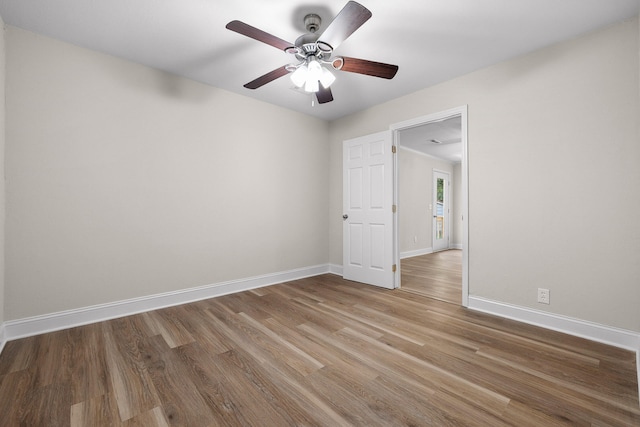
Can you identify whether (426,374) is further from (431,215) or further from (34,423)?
(431,215)

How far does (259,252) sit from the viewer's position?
3717 millimetres

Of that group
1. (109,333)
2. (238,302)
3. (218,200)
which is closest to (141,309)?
(109,333)

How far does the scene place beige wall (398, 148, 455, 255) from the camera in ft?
20.2

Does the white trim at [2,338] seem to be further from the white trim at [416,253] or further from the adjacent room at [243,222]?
the white trim at [416,253]

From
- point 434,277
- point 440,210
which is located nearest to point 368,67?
point 434,277

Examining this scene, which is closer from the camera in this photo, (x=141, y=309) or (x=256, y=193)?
(x=141, y=309)

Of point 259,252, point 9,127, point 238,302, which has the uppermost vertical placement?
point 9,127

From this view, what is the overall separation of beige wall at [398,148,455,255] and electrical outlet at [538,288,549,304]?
3602 millimetres

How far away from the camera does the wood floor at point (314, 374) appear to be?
1.38 metres

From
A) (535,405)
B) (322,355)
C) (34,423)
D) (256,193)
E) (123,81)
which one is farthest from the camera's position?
(256,193)

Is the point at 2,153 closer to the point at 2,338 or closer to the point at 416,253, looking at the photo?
the point at 2,338

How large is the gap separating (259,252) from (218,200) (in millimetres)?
896

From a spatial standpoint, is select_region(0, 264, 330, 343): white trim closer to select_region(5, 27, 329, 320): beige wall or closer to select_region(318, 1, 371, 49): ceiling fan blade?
select_region(5, 27, 329, 320): beige wall

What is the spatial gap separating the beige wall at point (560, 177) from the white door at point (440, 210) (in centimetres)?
451
